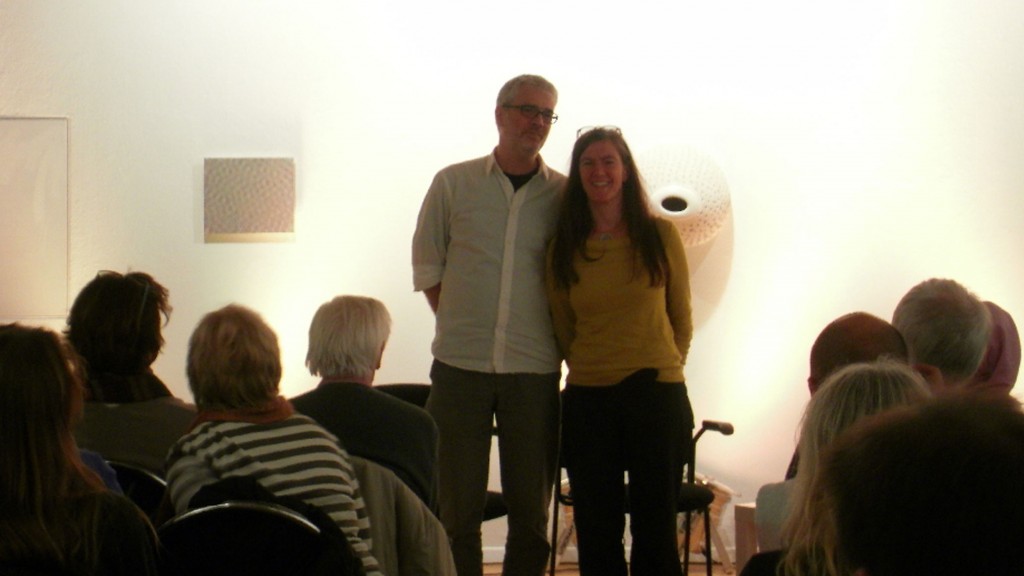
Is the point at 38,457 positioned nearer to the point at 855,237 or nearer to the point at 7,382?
the point at 7,382

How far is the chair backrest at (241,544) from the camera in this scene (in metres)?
1.78

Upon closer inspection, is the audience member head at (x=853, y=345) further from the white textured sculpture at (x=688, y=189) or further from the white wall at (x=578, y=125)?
the white wall at (x=578, y=125)

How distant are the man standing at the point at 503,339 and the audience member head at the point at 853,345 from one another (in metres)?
1.14

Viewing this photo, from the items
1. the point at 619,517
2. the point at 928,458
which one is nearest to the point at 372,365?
the point at 619,517

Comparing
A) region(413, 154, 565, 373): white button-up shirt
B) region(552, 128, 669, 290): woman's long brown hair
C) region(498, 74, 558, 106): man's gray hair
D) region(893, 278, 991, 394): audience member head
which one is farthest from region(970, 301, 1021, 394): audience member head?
region(498, 74, 558, 106): man's gray hair

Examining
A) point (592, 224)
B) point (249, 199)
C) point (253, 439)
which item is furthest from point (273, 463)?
point (249, 199)

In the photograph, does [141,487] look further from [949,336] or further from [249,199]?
[249,199]

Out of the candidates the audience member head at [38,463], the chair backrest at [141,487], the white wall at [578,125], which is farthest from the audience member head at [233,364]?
the white wall at [578,125]

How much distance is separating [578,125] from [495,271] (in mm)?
1594

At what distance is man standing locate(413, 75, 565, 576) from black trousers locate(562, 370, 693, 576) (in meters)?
0.11

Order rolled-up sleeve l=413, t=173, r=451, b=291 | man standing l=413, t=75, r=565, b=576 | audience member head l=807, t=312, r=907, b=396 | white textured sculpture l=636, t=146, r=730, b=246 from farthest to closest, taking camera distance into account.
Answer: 1. white textured sculpture l=636, t=146, r=730, b=246
2. rolled-up sleeve l=413, t=173, r=451, b=291
3. man standing l=413, t=75, r=565, b=576
4. audience member head l=807, t=312, r=907, b=396

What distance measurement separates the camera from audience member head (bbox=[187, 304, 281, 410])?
209 cm

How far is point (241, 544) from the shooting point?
1.79 meters

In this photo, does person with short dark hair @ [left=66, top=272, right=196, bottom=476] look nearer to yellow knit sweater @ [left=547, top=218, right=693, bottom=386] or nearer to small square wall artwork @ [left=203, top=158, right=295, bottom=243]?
yellow knit sweater @ [left=547, top=218, right=693, bottom=386]
